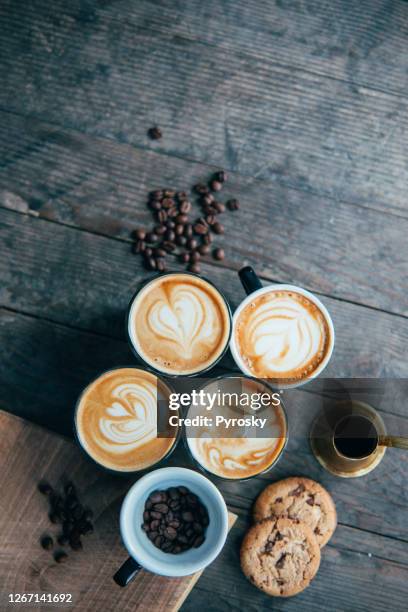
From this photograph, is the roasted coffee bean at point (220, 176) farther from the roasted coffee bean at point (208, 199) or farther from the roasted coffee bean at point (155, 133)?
the roasted coffee bean at point (155, 133)

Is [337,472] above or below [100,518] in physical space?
above

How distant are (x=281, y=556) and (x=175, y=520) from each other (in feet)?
0.91

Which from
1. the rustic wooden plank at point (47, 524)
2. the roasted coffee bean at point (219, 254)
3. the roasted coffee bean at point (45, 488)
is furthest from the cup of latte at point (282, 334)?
the roasted coffee bean at point (45, 488)

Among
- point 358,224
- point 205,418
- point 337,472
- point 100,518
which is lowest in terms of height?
point 100,518

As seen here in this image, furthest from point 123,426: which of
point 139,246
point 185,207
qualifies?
point 185,207

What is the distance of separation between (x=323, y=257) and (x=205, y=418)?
Result: 49cm

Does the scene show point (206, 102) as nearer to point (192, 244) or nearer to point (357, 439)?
point (192, 244)

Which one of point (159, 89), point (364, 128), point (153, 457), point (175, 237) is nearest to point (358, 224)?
point (364, 128)

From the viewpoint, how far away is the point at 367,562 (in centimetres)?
148

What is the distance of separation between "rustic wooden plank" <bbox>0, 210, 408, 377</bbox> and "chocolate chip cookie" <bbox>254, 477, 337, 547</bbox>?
0.27m

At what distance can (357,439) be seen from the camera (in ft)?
4.49

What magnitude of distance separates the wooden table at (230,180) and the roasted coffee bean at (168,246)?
0.28 feet

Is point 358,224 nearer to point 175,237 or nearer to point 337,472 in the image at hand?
point 175,237

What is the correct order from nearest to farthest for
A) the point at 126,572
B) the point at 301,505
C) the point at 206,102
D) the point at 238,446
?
the point at 126,572
the point at 238,446
the point at 301,505
the point at 206,102
